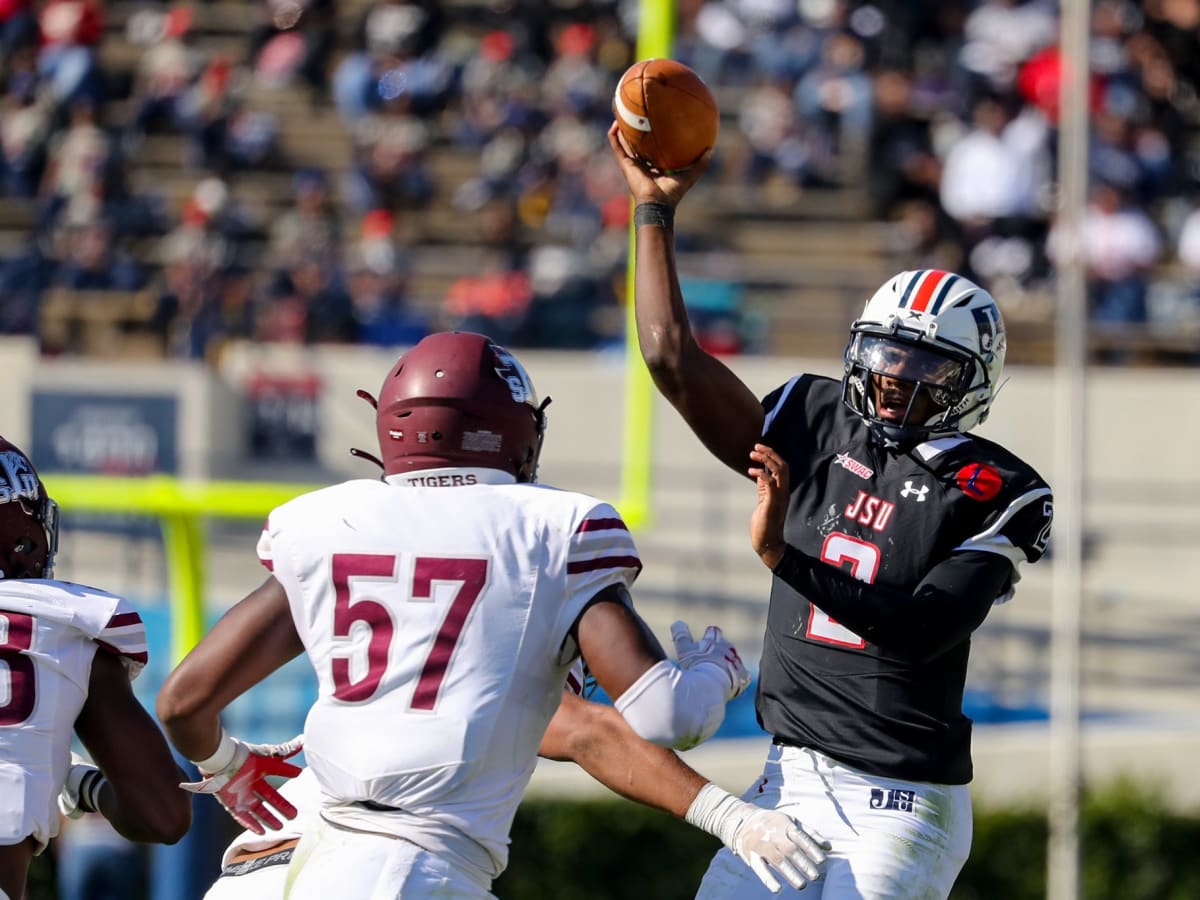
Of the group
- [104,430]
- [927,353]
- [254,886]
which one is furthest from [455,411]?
[104,430]

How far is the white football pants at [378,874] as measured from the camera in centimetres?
296

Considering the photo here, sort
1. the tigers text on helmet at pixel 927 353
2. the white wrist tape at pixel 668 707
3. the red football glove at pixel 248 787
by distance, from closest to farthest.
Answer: the white wrist tape at pixel 668 707, the red football glove at pixel 248 787, the tigers text on helmet at pixel 927 353

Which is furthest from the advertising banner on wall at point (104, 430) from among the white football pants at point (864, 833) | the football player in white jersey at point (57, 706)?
the white football pants at point (864, 833)

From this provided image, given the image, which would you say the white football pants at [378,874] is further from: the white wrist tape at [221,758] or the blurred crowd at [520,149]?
the blurred crowd at [520,149]

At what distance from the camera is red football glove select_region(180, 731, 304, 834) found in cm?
343

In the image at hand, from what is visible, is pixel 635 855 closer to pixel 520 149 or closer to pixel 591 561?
pixel 591 561

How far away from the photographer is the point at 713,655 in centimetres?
314

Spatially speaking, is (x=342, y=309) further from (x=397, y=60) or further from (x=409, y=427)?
(x=409, y=427)

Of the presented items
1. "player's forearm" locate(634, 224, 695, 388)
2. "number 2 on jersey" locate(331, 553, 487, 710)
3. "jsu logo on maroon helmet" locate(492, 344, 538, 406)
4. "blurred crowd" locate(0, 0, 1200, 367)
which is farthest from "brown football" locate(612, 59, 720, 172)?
"blurred crowd" locate(0, 0, 1200, 367)

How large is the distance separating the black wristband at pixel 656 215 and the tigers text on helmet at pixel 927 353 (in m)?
0.44

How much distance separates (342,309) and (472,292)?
0.92 metres

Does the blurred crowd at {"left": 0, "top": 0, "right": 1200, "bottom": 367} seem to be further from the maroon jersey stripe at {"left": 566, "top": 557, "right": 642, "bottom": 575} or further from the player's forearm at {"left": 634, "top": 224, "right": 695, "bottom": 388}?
the maroon jersey stripe at {"left": 566, "top": 557, "right": 642, "bottom": 575}

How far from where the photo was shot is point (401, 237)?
14086mm

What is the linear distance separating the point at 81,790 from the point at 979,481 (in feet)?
5.81
